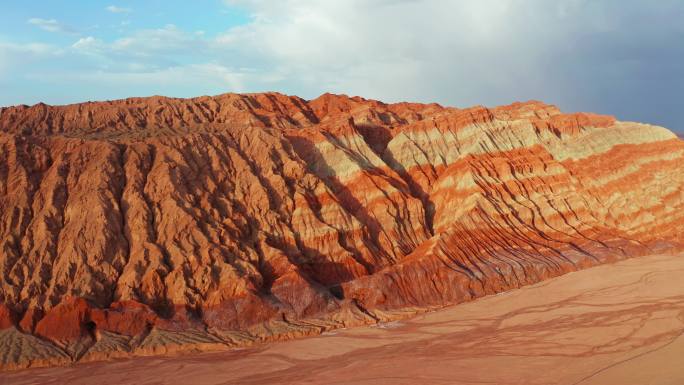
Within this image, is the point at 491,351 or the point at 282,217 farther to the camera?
the point at 282,217

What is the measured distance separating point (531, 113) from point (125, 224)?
47473mm

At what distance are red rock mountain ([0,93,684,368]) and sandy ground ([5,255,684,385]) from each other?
2863 millimetres

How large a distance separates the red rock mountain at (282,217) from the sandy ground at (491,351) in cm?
286

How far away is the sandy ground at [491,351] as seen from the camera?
98.9ft

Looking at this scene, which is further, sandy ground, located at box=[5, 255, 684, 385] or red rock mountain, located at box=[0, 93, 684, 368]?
red rock mountain, located at box=[0, 93, 684, 368]

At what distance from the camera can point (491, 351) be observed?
34.4 metres

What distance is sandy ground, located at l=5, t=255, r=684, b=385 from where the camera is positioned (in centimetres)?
3016

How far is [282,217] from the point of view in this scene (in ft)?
172

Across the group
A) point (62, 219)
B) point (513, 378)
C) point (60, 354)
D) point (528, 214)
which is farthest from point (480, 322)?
point (62, 219)

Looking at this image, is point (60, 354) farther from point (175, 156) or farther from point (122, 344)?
point (175, 156)

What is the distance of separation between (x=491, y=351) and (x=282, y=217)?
22835 millimetres

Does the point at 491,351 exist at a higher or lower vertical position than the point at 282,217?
lower

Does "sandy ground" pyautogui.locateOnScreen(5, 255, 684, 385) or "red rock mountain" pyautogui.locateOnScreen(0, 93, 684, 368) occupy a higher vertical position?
"red rock mountain" pyautogui.locateOnScreen(0, 93, 684, 368)

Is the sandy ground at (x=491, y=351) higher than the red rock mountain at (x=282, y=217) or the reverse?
the reverse
